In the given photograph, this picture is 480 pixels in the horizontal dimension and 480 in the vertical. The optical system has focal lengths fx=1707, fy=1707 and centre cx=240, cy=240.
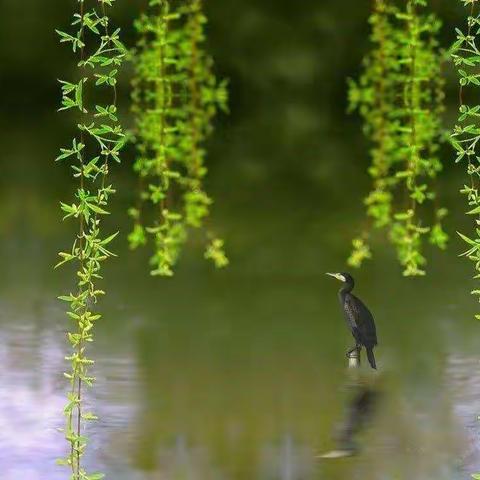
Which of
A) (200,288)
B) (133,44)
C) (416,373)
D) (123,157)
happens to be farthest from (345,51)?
(416,373)

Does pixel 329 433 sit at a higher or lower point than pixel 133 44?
lower

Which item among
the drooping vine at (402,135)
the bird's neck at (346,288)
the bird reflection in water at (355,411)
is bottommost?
the bird reflection in water at (355,411)

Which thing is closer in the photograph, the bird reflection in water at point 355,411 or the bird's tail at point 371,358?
the bird reflection in water at point 355,411

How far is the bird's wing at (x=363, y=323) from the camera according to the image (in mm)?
5242

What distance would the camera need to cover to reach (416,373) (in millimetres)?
5137

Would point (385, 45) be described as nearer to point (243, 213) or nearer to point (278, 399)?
point (243, 213)

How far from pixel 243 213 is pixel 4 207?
1.11 m

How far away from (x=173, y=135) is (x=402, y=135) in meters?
1.13

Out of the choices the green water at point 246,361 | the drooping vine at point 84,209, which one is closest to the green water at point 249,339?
the green water at point 246,361

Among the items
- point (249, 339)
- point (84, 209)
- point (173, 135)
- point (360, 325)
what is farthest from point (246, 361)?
point (173, 135)

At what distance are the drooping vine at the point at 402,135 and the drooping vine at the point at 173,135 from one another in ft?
2.35

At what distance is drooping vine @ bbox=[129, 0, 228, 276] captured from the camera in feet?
20.9

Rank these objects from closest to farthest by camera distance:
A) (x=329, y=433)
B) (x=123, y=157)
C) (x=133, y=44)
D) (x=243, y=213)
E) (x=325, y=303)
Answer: (x=329, y=433) → (x=325, y=303) → (x=243, y=213) → (x=123, y=157) → (x=133, y=44)

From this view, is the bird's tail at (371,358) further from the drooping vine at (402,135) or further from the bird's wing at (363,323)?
the drooping vine at (402,135)
